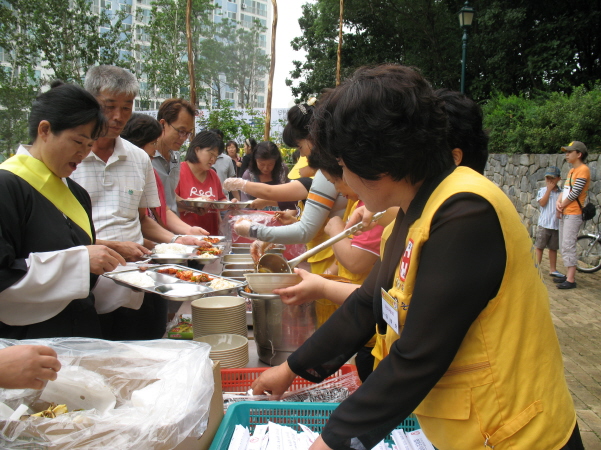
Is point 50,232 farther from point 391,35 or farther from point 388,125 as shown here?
point 391,35

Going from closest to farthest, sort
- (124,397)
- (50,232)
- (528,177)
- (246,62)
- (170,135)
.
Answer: (124,397) < (50,232) < (170,135) < (528,177) < (246,62)

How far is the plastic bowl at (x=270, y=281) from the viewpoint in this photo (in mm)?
1747

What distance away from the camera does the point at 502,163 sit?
11203mm

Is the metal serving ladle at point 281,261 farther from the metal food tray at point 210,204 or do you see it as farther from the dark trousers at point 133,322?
the metal food tray at point 210,204

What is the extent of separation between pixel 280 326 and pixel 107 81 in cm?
151

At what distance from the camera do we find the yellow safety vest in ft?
2.78

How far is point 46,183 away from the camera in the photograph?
160 cm

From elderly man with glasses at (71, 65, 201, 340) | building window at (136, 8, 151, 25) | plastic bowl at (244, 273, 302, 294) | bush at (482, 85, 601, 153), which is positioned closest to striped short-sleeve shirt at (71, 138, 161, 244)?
elderly man with glasses at (71, 65, 201, 340)

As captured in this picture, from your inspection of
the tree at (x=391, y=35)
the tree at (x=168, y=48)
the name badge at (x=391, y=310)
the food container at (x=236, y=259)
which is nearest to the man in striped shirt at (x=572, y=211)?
the food container at (x=236, y=259)

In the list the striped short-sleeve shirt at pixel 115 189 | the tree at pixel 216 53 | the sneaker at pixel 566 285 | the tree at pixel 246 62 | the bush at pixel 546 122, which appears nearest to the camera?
the striped short-sleeve shirt at pixel 115 189

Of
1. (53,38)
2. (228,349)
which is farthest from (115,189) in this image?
(53,38)

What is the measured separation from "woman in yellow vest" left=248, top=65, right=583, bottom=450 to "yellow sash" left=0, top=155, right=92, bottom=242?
1158 mm

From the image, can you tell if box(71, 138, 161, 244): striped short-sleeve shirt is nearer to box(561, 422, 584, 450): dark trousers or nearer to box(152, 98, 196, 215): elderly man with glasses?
box(152, 98, 196, 215): elderly man with glasses

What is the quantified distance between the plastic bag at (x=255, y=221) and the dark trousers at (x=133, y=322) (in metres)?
1.11
